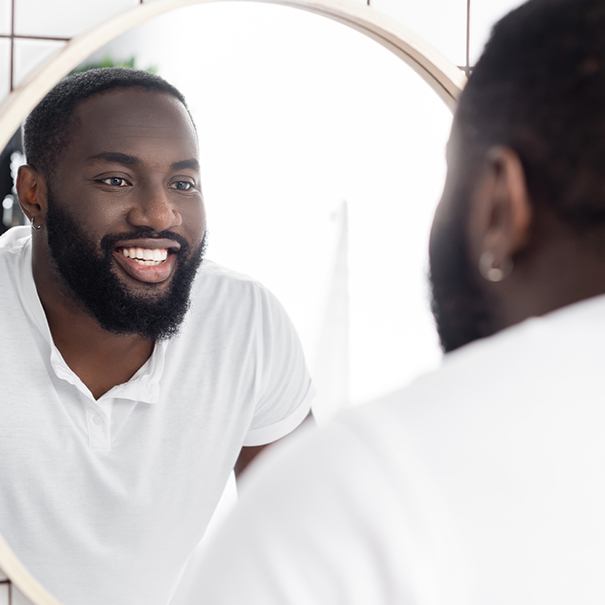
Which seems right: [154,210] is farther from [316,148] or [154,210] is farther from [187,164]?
[316,148]

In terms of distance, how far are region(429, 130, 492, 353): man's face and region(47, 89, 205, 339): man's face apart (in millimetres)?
445

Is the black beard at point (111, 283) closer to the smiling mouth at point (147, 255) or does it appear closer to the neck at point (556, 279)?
the smiling mouth at point (147, 255)

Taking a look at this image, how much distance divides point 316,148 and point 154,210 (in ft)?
0.66

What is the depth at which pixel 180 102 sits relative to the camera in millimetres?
871

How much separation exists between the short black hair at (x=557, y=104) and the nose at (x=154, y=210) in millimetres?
507

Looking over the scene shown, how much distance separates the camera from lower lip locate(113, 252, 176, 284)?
33.5 inches

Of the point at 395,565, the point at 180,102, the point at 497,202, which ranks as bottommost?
the point at 395,565

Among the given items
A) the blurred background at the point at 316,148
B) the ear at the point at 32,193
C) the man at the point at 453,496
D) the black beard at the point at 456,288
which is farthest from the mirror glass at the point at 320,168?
the man at the point at 453,496

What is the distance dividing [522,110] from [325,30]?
0.62 meters

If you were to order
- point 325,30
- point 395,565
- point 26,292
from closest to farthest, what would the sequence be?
point 395,565 → point 26,292 → point 325,30

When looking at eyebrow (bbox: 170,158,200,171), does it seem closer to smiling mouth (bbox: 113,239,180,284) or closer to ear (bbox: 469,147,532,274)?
smiling mouth (bbox: 113,239,180,284)

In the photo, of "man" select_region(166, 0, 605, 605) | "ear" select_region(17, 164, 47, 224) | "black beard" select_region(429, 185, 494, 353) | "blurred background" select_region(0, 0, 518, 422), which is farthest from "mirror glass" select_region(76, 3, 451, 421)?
"man" select_region(166, 0, 605, 605)

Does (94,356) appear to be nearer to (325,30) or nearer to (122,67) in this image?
(122,67)

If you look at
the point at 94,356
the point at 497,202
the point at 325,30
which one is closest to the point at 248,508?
the point at 497,202
